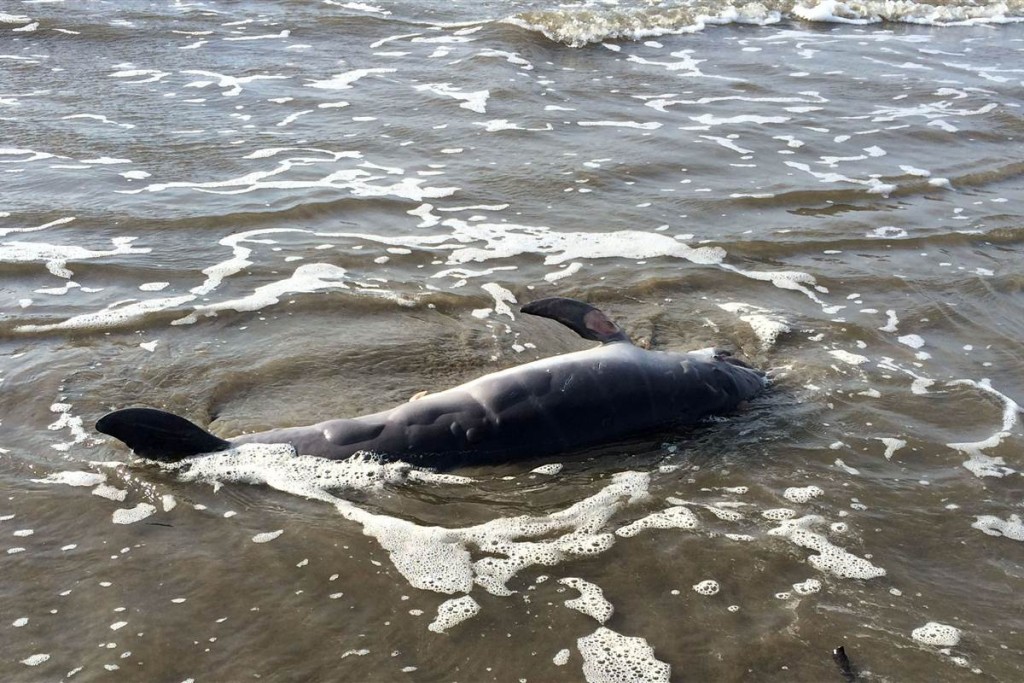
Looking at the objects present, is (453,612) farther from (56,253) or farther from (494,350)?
(56,253)

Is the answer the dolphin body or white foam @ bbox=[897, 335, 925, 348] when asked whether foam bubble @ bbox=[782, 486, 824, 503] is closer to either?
the dolphin body

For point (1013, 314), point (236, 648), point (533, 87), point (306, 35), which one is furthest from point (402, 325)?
point (306, 35)

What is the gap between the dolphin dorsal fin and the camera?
6141 mm

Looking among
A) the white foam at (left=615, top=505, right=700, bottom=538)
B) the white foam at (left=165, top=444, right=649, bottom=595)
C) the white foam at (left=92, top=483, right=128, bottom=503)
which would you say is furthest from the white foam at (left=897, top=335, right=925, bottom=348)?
the white foam at (left=92, top=483, right=128, bottom=503)

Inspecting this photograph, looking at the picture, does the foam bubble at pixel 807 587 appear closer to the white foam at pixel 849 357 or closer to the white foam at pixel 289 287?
the white foam at pixel 849 357

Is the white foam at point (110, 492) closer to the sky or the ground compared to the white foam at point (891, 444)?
closer to the sky

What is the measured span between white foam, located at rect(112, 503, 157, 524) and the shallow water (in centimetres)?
1

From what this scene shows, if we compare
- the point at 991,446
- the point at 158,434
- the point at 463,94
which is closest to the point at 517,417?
the point at 158,434

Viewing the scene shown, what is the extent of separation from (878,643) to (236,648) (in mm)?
2667

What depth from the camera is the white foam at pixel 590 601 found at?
4277 mm

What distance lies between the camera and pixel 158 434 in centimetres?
503

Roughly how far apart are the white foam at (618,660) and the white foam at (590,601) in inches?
3.9

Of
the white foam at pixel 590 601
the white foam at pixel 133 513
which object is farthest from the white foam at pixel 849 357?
the white foam at pixel 133 513

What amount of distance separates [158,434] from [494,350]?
7.91ft
